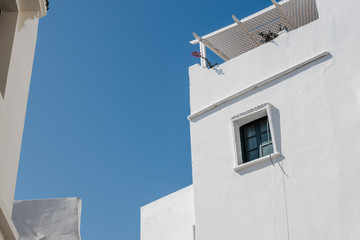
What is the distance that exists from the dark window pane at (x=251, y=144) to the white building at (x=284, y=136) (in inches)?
0.9

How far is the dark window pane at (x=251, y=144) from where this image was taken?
10.8 metres

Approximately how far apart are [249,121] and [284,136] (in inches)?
44.2

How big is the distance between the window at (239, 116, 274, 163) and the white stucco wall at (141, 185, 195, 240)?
3.19 m

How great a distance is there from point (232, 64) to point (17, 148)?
668cm

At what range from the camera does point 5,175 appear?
224 inches

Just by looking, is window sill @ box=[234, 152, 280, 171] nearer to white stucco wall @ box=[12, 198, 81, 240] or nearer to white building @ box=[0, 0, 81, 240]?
white stucco wall @ box=[12, 198, 81, 240]

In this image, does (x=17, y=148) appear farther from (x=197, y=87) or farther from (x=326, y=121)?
(x=197, y=87)

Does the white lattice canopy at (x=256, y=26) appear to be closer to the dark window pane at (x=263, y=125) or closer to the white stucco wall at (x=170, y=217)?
the dark window pane at (x=263, y=125)

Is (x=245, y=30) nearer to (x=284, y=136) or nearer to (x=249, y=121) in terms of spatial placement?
(x=249, y=121)

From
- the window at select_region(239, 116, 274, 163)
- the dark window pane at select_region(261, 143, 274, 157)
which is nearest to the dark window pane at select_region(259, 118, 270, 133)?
the window at select_region(239, 116, 274, 163)

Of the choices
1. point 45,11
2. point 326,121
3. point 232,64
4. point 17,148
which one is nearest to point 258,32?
point 232,64

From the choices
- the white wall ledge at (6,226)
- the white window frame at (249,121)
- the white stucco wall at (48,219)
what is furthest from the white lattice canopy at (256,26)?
the white wall ledge at (6,226)

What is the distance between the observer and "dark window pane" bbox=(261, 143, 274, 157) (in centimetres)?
1041

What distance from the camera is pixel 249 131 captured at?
11.1m
